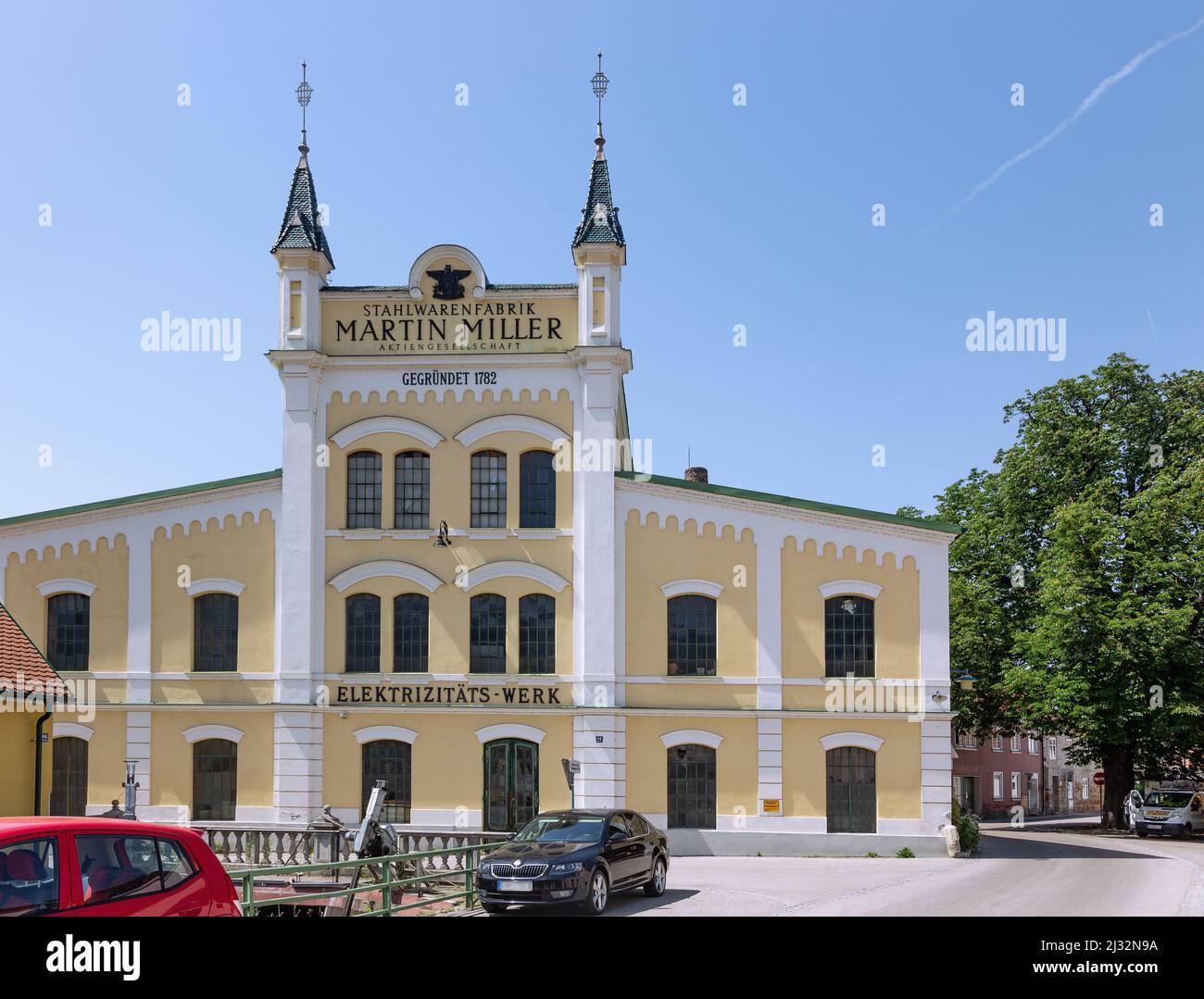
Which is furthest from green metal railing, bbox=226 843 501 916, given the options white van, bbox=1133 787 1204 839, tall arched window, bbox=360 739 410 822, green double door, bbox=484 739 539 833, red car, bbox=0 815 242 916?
white van, bbox=1133 787 1204 839

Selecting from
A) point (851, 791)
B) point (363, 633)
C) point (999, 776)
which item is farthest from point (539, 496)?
point (999, 776)

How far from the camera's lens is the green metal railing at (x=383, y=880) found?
42.4ft

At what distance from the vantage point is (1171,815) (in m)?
37.0

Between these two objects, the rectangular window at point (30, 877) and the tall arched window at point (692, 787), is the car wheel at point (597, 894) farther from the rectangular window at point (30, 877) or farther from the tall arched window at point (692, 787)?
the tall arched window at point (692, 787)

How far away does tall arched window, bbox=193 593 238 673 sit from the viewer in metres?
29.1

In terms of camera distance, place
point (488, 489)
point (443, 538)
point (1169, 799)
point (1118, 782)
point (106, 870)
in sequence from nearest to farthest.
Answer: point (106, 870), point (443, 538), point (488, 489), point (1169, 799), point (1118, 782)

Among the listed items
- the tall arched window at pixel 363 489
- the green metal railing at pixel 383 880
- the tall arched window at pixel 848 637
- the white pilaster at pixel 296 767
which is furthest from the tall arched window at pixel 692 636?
the white pilaster at pixel 296 767

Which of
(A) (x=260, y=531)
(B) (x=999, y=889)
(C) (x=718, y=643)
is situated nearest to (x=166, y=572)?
(A) (x=260, y=531)

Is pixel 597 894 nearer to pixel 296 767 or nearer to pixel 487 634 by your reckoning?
pixel 487 634

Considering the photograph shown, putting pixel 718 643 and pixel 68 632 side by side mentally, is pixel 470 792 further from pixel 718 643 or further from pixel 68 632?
pixel 68 632

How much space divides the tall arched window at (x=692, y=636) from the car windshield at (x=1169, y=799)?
19.0 metres

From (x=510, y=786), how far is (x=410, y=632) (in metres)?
4.42
